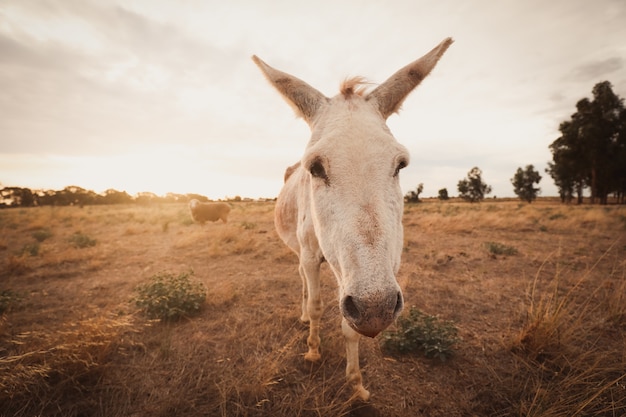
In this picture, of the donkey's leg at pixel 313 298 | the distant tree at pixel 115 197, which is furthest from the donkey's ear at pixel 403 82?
the distant tree at pixel 115 197

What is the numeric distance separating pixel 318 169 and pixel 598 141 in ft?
149

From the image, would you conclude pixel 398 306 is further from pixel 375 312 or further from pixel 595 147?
pixel 595 147

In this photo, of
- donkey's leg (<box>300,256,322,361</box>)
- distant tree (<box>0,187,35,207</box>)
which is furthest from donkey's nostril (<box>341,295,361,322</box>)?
distant tree (<box>0,187,35,207</box>)

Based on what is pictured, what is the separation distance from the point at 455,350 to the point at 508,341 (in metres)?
0.73

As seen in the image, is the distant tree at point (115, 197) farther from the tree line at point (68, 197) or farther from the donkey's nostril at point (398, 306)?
the donkey's nostril at point (398, 306)

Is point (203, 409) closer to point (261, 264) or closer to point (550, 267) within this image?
point (261, 264)

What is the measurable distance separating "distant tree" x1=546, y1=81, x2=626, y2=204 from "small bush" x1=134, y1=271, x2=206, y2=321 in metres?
44.4

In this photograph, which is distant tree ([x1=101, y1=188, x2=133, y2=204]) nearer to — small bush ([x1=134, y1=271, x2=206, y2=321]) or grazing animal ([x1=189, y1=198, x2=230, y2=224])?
grazing animal ([x1=189, y1=198, x2=230, y2=224])

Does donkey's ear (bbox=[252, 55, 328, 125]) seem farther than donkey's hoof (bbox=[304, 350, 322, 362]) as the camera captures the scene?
No

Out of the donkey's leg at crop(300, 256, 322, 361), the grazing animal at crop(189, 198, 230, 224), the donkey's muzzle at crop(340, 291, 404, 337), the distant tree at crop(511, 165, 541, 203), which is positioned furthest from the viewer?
the distant tree at crop(511, 165, 541, 203)

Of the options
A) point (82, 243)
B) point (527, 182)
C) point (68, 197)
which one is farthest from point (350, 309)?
point (527, 182)

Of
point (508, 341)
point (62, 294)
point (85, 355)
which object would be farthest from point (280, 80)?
point (62, 294)

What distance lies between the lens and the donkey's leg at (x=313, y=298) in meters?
3.00

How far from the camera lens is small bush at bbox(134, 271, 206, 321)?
397 cm
